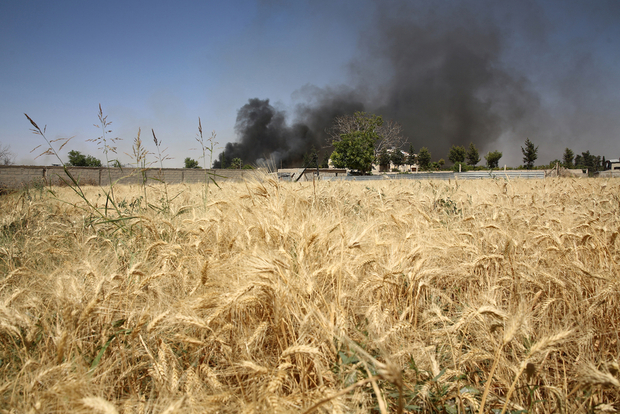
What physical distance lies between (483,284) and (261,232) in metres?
1.50

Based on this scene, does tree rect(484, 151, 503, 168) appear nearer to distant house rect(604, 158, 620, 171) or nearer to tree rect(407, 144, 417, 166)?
tree rect(407, 144, 417, 166)

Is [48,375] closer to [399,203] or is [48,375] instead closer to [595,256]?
[595,256]

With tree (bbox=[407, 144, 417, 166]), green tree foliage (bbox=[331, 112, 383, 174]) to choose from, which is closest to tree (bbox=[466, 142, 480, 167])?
tree (bbox=[407, 144, 417, 166])

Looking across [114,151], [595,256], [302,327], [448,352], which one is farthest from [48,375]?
[595,256]

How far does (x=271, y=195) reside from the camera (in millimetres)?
2420

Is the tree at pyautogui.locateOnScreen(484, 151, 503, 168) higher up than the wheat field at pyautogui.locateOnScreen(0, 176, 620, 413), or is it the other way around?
the tree at pyautogui.locateOnScreen(484, 151, 503, 168)

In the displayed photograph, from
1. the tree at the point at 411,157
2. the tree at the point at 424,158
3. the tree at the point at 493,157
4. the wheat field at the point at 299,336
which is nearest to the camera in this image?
the wheat field at the point at 299,336

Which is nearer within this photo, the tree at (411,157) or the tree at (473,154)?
the tree at (473,154)

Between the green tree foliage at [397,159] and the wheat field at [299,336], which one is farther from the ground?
the green tree foliage at [397,159]

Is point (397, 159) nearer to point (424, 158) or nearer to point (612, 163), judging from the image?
point (424, 158)

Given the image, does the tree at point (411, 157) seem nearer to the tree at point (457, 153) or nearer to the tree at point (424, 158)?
the tree at point (424, 158)

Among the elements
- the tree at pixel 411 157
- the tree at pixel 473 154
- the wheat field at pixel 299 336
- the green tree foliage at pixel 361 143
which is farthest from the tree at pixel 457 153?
the wheat field at pixel 299 336

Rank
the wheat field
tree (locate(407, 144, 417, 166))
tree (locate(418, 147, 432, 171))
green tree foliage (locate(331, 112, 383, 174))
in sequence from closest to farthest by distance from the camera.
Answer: the wheat field → green tree foliage (locate(331, 112, 383, 174)) → tree (locate(418, 147, 432, 171)) → tree (locate(407, 144, 417, 166))

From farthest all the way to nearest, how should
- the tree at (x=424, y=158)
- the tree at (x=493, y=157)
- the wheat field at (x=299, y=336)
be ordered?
the tree at (x=424, y=158) → the tree at (x=493, y=157) → the wheat field at (x=299, y=336)
